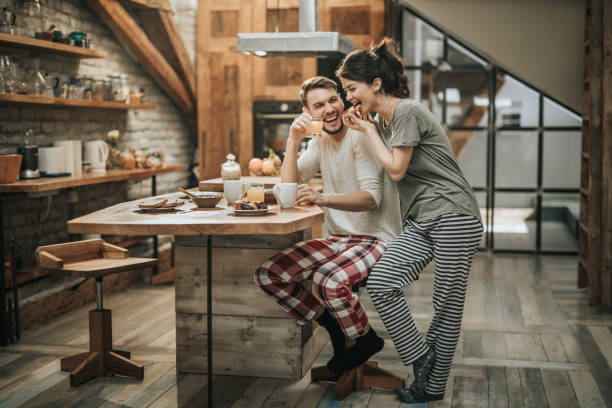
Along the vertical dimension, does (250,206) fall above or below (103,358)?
above

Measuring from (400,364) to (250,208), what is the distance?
1.30 meters

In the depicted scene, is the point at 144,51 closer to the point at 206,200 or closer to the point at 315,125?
the point at 315,125

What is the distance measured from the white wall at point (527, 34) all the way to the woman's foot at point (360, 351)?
12.4ft

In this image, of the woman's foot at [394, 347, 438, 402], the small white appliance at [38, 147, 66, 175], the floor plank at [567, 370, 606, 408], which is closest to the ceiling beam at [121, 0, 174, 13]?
the small white appliance at [38, 147, 66, 175]

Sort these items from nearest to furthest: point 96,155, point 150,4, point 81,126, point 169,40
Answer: point 96,155 → point 81,126 → point 150,4 → point 169,40

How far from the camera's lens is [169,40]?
6051mm

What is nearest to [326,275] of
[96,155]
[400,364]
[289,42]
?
[400,364]

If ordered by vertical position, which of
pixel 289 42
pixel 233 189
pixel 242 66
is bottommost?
pixel 233 189

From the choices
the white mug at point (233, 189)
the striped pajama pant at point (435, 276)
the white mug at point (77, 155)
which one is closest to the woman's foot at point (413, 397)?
the striped pajama pant at point (435, 276)

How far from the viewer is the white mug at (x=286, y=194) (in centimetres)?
285

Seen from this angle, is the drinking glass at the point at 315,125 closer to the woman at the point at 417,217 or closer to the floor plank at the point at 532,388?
the woman at the point at 417,217

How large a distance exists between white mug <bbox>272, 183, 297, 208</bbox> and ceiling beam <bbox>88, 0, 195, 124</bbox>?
3051 millimetres

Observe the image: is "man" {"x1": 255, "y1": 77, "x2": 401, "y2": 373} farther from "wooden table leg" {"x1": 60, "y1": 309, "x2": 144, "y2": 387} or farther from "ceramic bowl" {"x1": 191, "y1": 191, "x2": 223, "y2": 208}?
"wooden table leg" {"x1": 60, "y1": 309, "x2": 144, "y2": 387}

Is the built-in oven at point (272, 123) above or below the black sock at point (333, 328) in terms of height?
above
